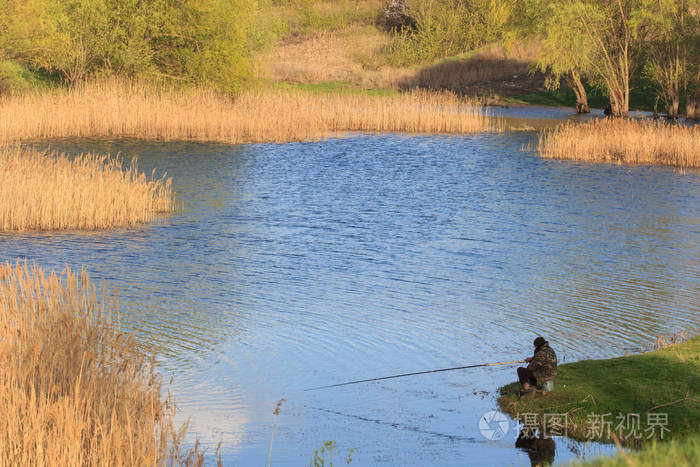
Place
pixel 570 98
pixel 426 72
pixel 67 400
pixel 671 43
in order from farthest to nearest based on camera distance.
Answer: pixel 426 72
pixel 570 98
pixel 671 43
pixel 67 400

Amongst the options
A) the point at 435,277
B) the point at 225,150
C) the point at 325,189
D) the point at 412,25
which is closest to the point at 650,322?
the point at 435,277

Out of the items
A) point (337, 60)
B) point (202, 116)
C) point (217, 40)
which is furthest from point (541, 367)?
point (337, 60)

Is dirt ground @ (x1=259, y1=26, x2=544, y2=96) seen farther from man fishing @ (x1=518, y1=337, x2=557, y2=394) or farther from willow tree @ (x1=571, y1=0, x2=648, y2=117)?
man fishing @ (x1=518, y1=337, x2=557, y2=394)

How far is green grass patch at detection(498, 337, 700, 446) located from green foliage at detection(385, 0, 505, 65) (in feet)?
175

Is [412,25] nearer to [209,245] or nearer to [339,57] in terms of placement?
[339,57]

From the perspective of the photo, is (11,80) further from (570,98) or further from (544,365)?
(544,365)

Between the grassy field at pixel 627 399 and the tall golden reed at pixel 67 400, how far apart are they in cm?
340

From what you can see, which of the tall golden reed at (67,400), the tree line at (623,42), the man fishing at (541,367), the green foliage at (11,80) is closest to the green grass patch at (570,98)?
the tree line at (623,42)

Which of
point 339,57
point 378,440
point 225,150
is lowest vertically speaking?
point 378,440

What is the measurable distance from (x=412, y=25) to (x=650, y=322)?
59702 mm

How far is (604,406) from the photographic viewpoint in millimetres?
7926

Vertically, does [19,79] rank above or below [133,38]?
below

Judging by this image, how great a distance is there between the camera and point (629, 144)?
90.9ft

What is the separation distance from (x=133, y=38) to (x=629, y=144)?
2078cm
